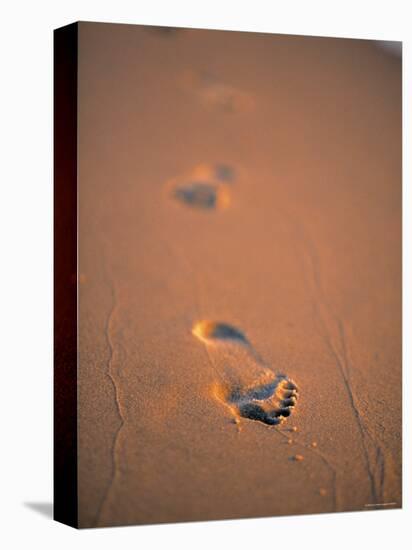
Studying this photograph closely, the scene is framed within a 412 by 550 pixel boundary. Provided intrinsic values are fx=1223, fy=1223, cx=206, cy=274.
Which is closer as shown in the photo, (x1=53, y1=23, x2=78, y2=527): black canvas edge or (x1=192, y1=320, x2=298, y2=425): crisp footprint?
(x1=53, y1=23, x2=78, y2=527): black canvas edge

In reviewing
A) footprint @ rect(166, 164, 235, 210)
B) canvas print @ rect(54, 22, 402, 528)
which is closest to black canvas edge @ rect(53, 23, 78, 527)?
canvas print @ rect(54, 22, 402, 528)

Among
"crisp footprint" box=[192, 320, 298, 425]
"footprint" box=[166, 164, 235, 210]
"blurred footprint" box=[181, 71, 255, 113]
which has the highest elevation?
"blurred footprint" box=[181, 71, 255, 113]

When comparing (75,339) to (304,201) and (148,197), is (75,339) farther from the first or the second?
(304,201)

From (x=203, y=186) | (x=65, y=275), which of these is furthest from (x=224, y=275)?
(x=65, y=275)

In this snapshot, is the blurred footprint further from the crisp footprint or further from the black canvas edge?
the crisp footprint

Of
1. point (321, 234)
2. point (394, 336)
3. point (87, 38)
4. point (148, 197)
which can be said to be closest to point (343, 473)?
point (394, 336)

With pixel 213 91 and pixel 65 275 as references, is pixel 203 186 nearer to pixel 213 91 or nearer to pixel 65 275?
pixel 213 91

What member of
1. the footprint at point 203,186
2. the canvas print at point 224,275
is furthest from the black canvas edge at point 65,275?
the footprint at point 203,186
